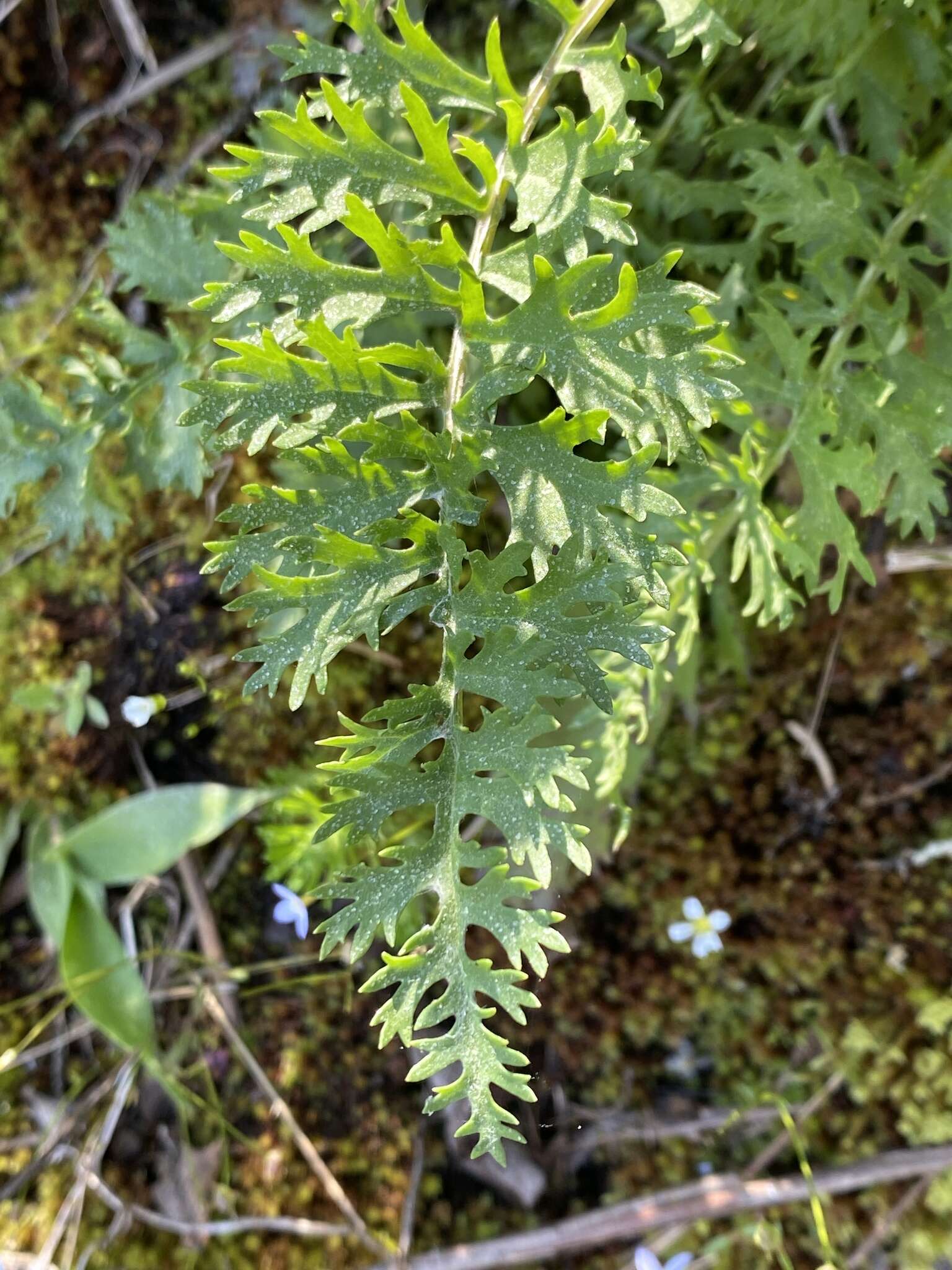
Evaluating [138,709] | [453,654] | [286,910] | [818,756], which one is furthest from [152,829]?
[818,756]

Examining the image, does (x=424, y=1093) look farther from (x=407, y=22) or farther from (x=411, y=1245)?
(x=407, y=22)

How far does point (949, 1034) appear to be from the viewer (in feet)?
6.17

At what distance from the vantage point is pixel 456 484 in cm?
107

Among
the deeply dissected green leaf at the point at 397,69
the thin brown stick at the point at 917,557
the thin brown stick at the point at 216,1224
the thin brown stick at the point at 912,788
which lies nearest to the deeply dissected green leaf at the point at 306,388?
the deeply dissected green leaf at the point at 397,69

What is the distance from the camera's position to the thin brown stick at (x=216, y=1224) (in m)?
2.03

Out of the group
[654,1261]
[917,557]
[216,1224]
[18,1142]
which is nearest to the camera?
[654,1261]

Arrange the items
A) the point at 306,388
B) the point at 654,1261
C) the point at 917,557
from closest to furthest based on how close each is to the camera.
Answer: the point at 306,388, the point at 654,1261, the point at 917,557

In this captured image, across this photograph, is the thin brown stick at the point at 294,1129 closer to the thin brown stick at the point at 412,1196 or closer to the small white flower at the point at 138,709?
the thin brown stick at the point at 412,1196

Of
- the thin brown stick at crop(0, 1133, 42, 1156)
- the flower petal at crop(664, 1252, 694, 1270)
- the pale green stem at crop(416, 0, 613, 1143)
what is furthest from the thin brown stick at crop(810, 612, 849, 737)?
the thin brown stick at crop(0, 1133, 42, 1156)

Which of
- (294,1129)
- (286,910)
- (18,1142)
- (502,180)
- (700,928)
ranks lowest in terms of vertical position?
(18,1142)

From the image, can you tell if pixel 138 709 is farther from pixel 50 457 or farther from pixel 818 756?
pixel 818 756

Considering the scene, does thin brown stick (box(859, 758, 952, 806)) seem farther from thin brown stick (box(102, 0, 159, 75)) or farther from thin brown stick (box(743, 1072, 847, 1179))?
thin brown stick (box(102, 0, 159, 75))

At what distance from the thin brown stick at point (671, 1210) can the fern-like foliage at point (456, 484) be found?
1117 mm

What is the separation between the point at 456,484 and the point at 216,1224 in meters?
1.88
